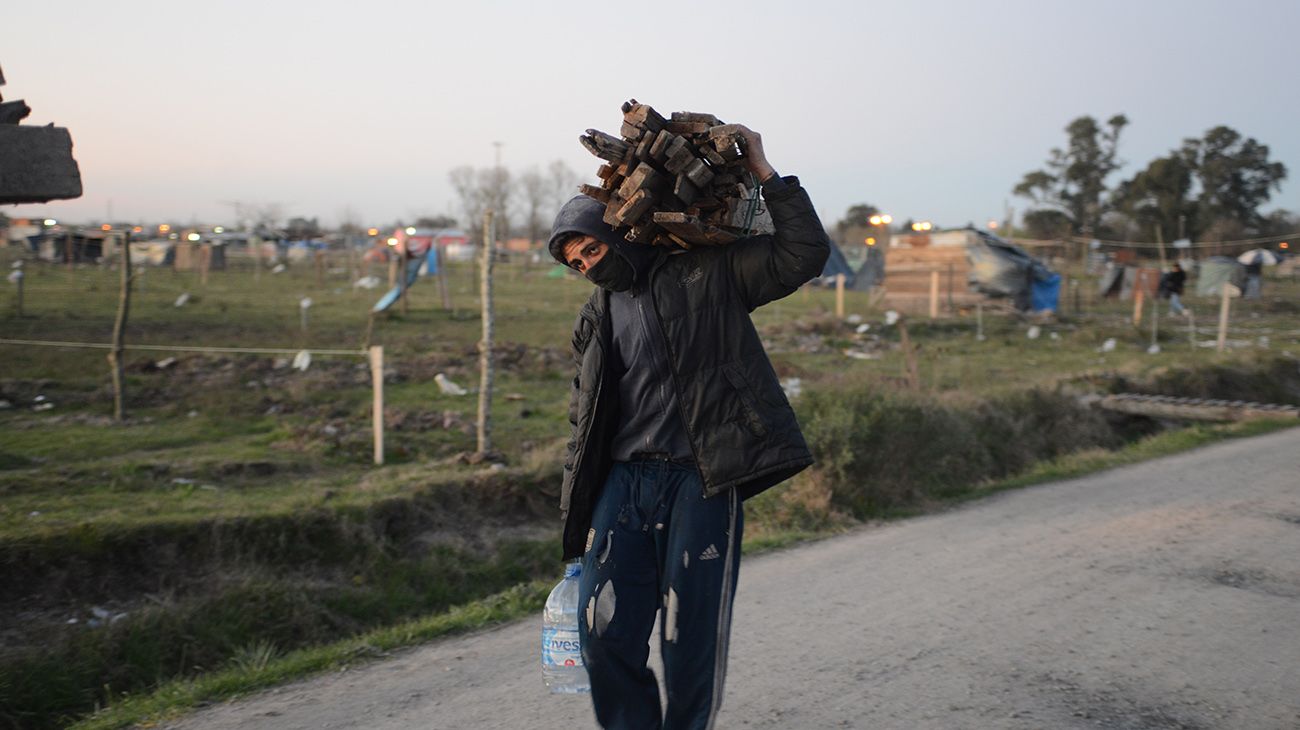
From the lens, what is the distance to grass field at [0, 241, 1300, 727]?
648cm

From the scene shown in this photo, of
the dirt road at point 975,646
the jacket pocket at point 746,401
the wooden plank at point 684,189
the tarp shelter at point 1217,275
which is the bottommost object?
the dirt road at point 975,646

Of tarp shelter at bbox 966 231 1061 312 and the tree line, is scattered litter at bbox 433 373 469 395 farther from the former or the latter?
the tree line

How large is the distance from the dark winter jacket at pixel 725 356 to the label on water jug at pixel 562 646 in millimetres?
426

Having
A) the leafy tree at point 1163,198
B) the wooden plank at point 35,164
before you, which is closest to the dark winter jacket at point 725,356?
the wooden plank at point 35,164

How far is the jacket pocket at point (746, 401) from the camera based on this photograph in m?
2.99

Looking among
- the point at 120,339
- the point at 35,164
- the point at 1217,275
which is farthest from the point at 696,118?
the point at 1217,275

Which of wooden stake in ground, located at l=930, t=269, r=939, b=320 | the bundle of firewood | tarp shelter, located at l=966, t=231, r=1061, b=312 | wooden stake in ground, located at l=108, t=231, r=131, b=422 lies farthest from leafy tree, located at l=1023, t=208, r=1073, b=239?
the bundle of firewood

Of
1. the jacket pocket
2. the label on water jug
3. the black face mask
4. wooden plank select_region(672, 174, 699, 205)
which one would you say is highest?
wooden plank select_region(672, 174, 699, 205)

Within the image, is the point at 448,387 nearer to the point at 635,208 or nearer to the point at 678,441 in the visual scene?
the point at 678,441

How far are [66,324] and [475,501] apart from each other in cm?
1229

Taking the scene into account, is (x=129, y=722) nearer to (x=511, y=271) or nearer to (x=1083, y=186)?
(x=511, y=271)

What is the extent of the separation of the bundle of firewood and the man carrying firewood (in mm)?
71

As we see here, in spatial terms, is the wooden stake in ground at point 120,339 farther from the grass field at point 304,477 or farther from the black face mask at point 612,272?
the black face mask at point 612,272

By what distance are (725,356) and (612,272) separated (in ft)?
1.38
